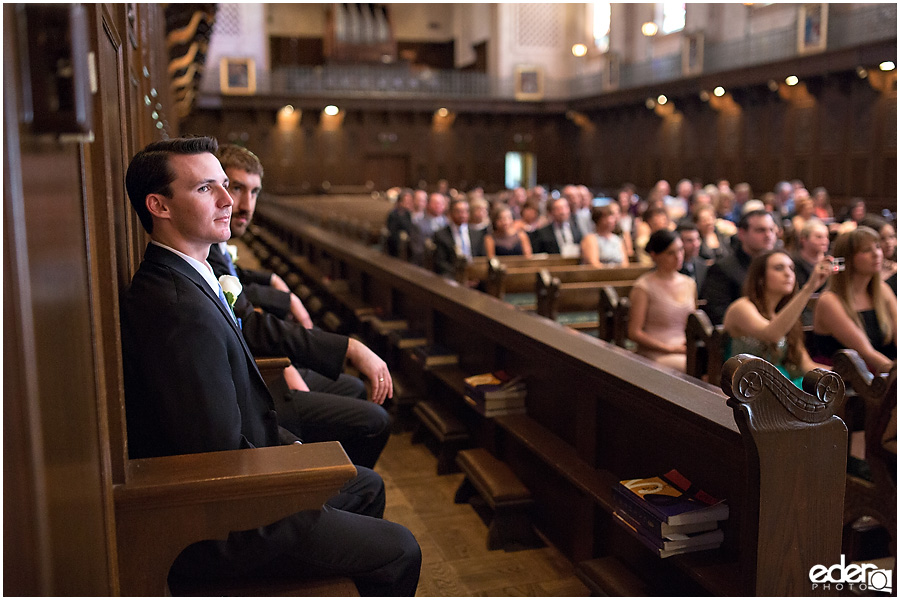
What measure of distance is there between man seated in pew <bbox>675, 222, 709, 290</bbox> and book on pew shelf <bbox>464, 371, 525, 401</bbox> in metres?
2.20

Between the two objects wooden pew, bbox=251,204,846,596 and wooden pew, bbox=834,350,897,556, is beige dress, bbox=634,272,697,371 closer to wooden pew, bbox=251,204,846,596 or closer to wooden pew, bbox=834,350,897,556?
wooden pew, bbox=251,204,846,596

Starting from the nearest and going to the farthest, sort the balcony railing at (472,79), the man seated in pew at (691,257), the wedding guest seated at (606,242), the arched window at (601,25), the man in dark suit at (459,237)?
1. the man seated in pew at (691,257)
2. the wedding guest seated at (606,242)
3. the man in dark suit at (459,237)
4. the balcony railing at (472,79)
5. the arched window at (601,25)

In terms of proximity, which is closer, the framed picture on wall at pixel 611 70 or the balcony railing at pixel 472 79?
the balcony railing at pixel 472 79

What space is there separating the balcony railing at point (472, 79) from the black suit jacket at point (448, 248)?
33.1 ft

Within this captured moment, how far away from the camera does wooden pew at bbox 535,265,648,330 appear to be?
505 centimetres

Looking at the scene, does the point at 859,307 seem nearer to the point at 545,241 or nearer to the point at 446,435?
the point at 446,435

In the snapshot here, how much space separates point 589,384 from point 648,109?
18.8 meters

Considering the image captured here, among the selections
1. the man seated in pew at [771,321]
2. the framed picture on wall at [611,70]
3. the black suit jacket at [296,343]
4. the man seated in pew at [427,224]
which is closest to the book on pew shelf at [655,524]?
the black suit jacket at [296,343]

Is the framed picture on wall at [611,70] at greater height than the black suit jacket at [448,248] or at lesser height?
greater

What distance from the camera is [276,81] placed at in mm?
21922

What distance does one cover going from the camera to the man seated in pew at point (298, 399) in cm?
275

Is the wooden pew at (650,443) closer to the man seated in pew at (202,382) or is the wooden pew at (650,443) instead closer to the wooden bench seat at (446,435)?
the wooden bench seat at (446,435)

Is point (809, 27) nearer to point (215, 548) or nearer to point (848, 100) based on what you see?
point (848, 100)

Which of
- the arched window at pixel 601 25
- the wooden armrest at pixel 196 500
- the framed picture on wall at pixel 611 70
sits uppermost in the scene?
the arched window at pixel 601 25
